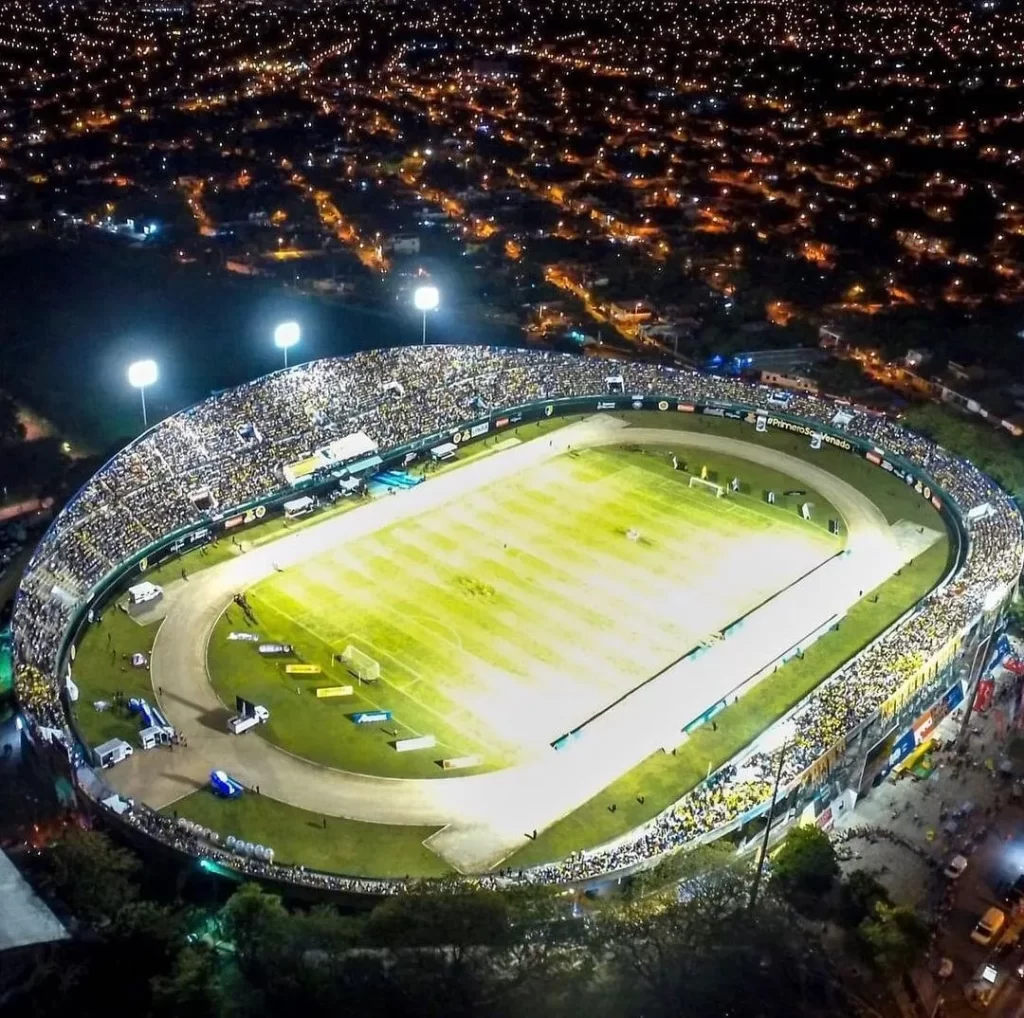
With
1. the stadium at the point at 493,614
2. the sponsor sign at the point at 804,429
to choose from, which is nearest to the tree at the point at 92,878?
the stadium at the point at 493,614

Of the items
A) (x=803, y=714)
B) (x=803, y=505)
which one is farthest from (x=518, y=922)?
(x=803, y=505)

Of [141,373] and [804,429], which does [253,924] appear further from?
[804,429]

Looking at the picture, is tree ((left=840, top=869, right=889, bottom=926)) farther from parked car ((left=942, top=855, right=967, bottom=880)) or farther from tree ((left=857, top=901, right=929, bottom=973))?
parked car ((left=942, top=855, right=967, bottom=880))

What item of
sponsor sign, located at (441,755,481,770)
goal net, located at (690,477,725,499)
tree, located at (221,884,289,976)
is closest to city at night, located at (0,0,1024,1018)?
tree, located at (221,884,289,976)

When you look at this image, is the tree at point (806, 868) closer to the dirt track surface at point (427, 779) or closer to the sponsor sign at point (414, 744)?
the dirt track surface at point (427, 779)

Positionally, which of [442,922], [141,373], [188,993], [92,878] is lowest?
[188,993]

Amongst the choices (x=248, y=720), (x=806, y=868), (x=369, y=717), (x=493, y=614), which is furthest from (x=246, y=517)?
(x=806, y=868)
